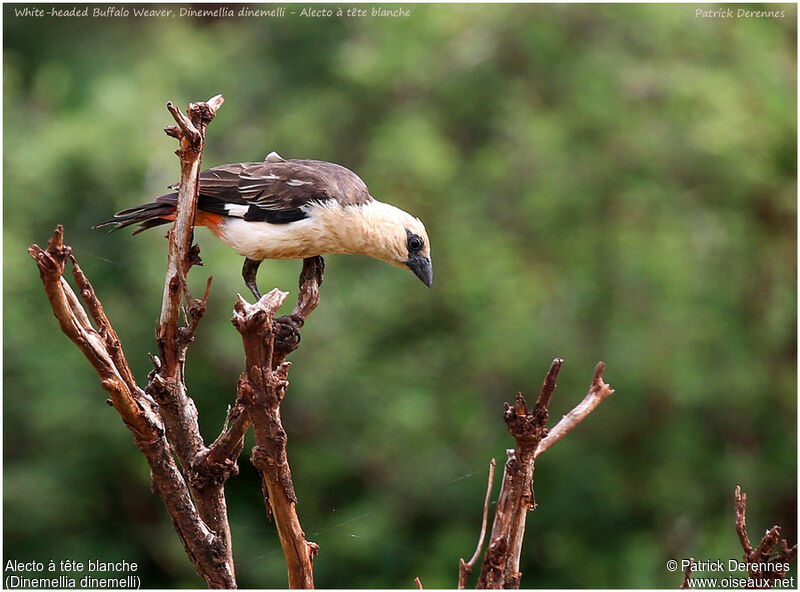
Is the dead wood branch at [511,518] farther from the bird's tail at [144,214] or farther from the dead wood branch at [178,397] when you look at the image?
the bird's tail at [144,214]

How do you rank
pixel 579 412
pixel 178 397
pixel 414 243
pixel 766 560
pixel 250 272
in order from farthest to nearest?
pixel 250 272 → pixel 414 243 → pixel 178 397 → pixel 579 412 → pixel 766 560

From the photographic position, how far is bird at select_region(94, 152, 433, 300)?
230cm

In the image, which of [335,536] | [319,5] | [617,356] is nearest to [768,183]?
[617,356]

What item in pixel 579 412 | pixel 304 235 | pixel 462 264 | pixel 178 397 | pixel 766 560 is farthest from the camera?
pixel 462 264

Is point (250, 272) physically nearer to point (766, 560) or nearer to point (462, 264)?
point (766, 560)

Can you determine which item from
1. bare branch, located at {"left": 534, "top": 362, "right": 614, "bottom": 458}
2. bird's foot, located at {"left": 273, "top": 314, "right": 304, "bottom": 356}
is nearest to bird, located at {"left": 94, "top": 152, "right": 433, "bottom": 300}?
bird's foot, located at {"left": 273, "top": 314, "right": 304, "bottom": 356}

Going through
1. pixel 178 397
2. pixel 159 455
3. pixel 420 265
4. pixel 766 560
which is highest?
pixel 420 265

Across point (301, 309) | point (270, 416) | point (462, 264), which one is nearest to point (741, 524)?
point (270, 416)

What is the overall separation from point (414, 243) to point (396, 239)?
2.0 inches

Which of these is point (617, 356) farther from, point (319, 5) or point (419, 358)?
point (319, 5)

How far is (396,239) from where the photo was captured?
7.81 ft

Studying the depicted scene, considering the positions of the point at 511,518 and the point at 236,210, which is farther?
the point at 236,210

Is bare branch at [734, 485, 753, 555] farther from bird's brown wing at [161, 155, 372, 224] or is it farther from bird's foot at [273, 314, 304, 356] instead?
bird's brown wing at [161, 155, 372, 224]

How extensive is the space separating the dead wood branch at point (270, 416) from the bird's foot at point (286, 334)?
0.06 meters
